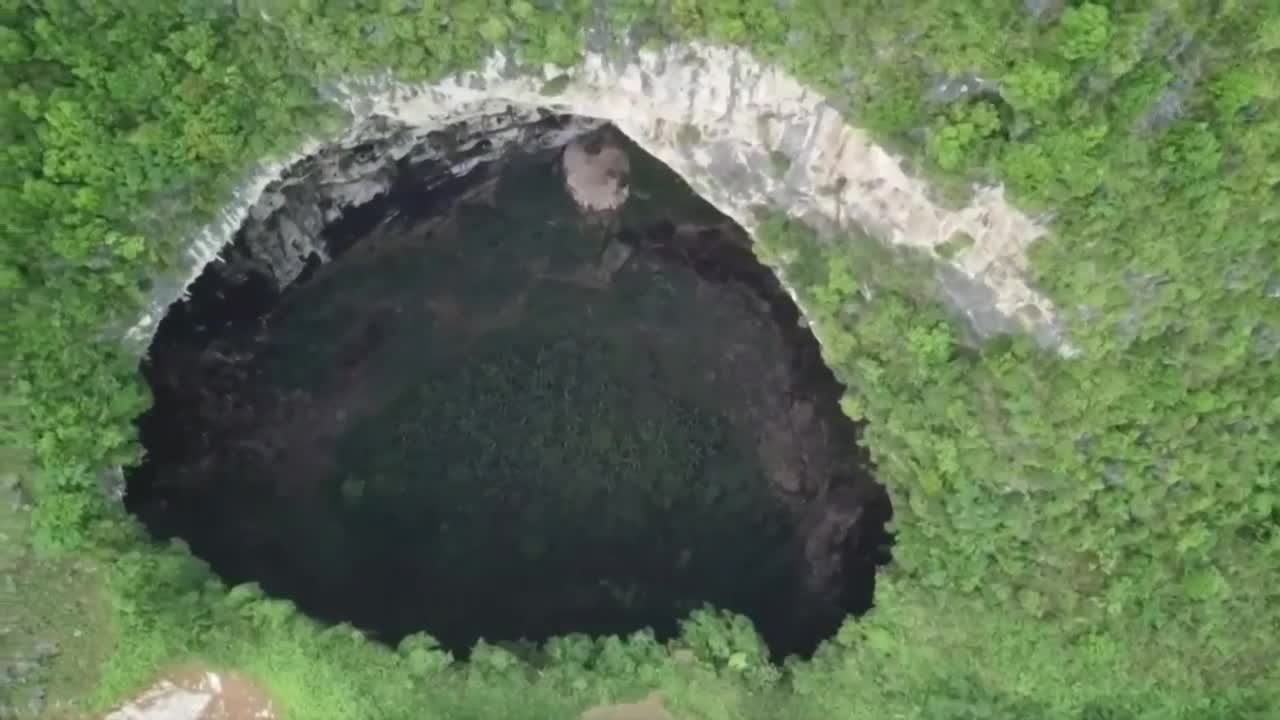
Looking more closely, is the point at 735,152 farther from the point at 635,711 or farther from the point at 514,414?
the point at 635,711

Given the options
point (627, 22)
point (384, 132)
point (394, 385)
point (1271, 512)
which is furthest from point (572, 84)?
point (1271, 512)

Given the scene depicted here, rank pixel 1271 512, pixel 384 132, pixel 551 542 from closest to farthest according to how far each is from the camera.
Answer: pixel 1271 512 < pixel 384 132 < pixel 551 542

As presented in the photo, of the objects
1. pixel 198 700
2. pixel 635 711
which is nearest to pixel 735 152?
pixel 635 711

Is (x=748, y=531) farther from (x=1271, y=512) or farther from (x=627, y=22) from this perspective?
(x=627, y=22)

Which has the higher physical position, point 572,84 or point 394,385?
point 572,84

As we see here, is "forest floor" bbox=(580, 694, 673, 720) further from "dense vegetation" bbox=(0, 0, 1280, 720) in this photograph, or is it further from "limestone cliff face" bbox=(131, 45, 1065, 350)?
"limestone cliff face" bbox=(131, 45, 1065, 350)

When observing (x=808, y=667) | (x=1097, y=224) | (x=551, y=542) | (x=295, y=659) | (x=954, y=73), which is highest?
(x=954, y=73)
